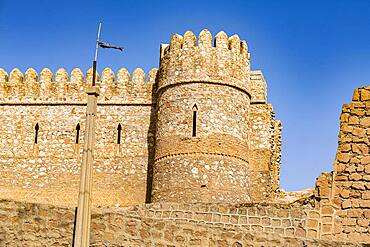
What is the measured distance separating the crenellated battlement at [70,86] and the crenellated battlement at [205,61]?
1389mm

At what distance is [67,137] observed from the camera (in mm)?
23141

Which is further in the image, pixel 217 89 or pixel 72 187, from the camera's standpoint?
pixel 72 187

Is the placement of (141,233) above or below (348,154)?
below

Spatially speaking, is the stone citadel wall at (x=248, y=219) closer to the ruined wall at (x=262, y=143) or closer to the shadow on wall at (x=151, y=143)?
the shadow on wall at (x=151, y=143)

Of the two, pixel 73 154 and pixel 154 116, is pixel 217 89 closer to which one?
pixel 154 116

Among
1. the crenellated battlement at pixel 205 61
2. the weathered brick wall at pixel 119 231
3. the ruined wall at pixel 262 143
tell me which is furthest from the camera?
the ruined wall at pixel 262 143

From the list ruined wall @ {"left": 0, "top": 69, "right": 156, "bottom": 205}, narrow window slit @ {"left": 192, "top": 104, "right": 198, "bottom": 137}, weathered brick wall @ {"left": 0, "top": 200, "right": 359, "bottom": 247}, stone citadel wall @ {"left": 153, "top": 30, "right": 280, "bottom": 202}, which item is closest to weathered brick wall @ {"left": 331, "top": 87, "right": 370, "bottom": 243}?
weathered brick wall @ {"left": 0, "top": 200, "right": 359, "bottom": 247}

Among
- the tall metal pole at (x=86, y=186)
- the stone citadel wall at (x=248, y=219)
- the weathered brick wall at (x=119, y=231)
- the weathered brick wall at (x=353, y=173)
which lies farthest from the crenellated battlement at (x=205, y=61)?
the weathered brick wall at (x=119, y=231)

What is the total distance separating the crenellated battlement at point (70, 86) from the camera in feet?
75.7

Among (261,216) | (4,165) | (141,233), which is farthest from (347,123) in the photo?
(4,165)

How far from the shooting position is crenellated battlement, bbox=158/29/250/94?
21016 mm

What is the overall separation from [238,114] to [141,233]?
12737 millimetres

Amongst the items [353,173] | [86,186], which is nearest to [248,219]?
[353,173]

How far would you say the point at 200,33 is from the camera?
21484 millimetres
